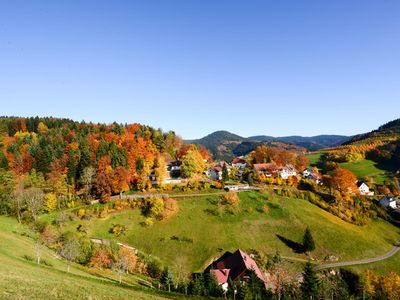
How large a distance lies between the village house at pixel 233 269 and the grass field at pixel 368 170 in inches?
4589

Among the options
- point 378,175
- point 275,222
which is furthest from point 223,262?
point 378,175

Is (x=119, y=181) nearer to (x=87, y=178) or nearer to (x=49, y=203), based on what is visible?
(x=87, y=178)

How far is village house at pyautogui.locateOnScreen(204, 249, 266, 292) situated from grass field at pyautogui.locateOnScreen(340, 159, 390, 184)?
117 metres

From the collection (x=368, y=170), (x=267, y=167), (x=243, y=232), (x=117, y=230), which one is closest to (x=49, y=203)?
(x=117, y=230)

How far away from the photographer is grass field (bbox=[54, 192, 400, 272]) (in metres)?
69.9

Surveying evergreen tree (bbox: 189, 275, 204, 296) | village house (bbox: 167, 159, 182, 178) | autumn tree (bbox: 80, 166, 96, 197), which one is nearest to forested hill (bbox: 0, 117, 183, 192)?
autumn tree (bbox: 80, 166, 96, 197)

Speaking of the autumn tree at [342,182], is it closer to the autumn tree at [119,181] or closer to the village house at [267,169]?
the village house at [267,169]

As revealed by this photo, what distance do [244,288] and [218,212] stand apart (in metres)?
35.3

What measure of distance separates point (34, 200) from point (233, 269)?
5098cm

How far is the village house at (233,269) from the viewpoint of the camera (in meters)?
54.8

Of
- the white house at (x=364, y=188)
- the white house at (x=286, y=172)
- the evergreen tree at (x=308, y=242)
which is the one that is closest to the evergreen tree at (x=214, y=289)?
the evergreen tree at (x=308, y=242)

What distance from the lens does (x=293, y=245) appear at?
73.8 meters

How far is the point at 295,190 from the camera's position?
99.7 m

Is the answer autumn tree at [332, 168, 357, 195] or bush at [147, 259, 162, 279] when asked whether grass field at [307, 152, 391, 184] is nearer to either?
autumn tree at [332, 168, 357, 195]
